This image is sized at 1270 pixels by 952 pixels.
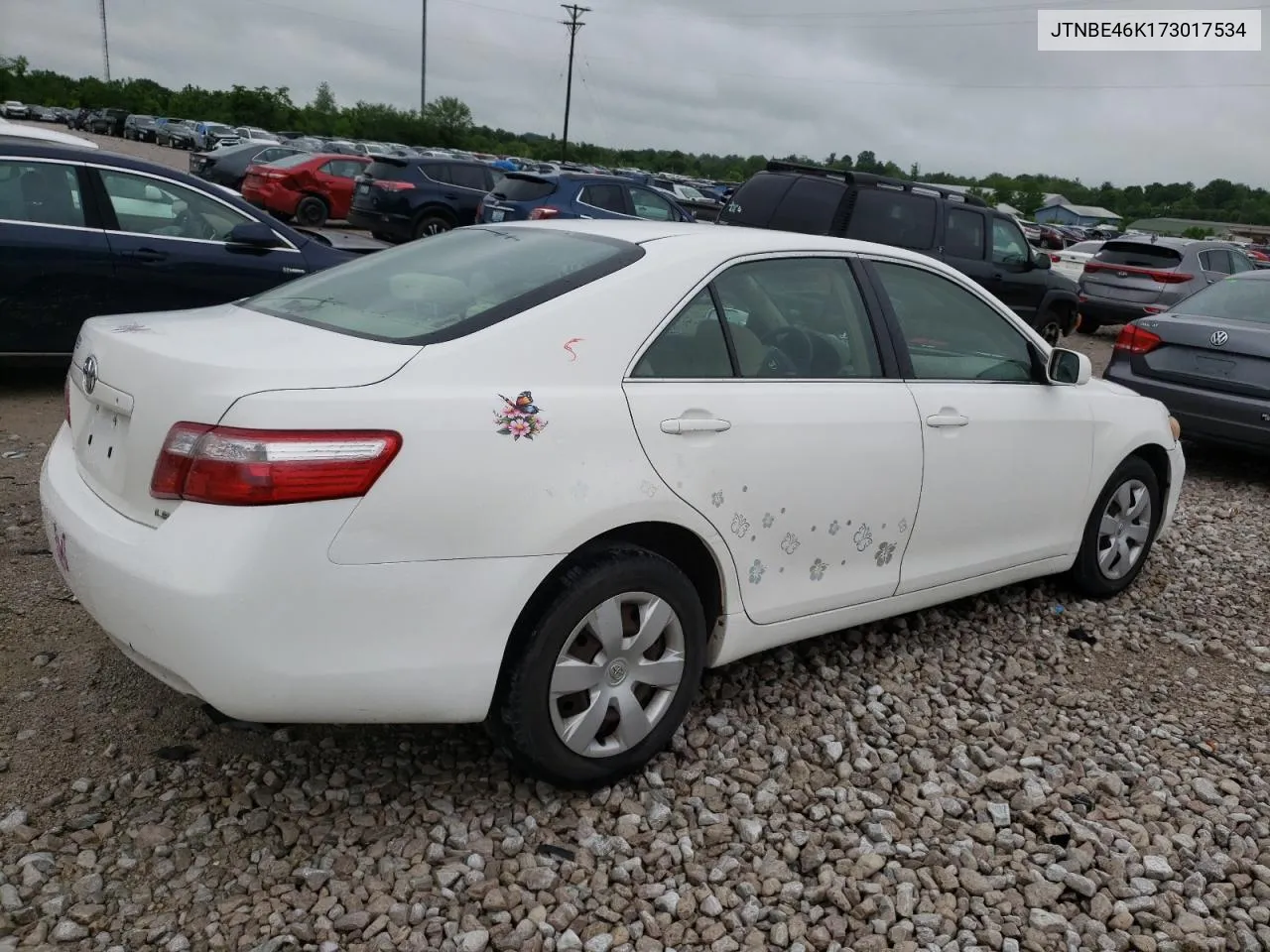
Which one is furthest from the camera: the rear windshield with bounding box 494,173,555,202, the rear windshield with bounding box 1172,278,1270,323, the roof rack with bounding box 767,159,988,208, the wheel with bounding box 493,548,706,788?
the rear windshield with bounding box 494,173,555,202

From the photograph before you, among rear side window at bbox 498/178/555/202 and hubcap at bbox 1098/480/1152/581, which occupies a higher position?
rear side window at bbox 498/178/555/202

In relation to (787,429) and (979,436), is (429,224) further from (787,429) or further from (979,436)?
(787,429)

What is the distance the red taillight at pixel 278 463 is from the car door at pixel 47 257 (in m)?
4.55

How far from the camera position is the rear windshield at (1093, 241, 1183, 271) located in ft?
46.6

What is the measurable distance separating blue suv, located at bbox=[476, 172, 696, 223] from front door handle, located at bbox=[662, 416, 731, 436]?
38.7ft

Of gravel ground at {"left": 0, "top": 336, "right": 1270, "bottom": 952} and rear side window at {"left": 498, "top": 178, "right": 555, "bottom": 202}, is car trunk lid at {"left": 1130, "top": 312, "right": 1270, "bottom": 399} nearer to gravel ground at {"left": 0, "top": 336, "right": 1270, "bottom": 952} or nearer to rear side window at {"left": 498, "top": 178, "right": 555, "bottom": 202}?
gravel ground at {"left": 0, "top": 336, "right": 1270, "bottom": 952}

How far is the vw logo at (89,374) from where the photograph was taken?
2818 millimetres

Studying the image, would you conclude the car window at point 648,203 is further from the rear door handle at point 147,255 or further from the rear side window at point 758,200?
the rear door handle at point 147,255

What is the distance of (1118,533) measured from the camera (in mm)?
4672

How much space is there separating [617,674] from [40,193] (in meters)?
5.30

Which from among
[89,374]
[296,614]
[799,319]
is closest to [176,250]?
[89,374]

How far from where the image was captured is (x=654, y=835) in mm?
2820

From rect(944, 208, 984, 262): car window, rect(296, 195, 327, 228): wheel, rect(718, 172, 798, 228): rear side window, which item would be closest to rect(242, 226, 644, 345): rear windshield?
rect(718, 172, 798, 228): rear side window

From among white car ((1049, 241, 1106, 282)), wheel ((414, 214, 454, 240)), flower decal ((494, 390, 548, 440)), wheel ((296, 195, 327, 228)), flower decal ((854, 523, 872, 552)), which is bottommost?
wheel ((296, 195, 327, 228))
